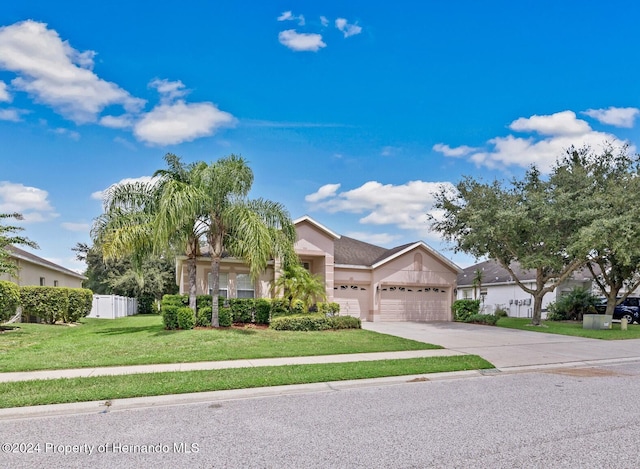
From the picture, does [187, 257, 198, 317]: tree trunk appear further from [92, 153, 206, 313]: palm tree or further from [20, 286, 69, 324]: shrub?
[20, 286, 69, 324]: shrub

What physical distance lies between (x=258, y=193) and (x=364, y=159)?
6.10m

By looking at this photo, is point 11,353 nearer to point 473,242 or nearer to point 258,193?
point 258,193

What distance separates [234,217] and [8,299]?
9.86 meters

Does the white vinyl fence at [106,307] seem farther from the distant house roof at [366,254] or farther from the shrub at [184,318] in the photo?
the distant house roof at [366,254]

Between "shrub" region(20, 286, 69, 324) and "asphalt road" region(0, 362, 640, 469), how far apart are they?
1681 centimetres

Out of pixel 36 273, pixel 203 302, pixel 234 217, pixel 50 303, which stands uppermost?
pixel 234 217

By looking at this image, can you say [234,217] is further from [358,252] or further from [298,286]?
[358,252]

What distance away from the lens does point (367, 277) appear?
24.2 metres

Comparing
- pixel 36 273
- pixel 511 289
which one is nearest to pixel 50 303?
pixel 36 273

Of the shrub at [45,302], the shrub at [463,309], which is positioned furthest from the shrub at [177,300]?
the shrub at [463,309]

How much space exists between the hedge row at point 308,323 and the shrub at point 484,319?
903 centimetres

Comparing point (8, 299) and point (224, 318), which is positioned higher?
point (8, 299)

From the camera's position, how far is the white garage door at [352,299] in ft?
77.6

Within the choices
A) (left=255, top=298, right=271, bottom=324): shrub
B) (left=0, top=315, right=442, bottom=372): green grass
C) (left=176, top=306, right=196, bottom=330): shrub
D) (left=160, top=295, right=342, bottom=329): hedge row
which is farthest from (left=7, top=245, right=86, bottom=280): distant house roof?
(left=255, top=298, right=271, bottom=324): shrub
